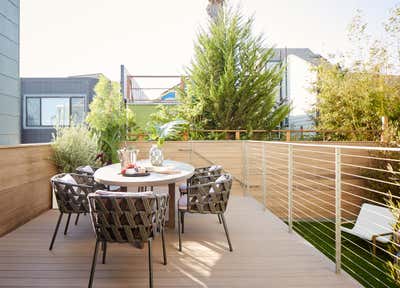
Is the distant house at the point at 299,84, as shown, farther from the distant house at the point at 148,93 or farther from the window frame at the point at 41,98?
the window frame at the point at 41,98

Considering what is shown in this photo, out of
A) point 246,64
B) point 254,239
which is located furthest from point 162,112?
point 254,239

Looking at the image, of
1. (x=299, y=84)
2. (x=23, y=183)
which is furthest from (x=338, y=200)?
(x=299, y=84)

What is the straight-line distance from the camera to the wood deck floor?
2424 millimetres

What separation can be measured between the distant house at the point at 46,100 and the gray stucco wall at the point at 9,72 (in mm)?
5974

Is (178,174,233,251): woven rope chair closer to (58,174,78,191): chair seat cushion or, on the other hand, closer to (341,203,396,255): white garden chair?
(58,174,78,191): chair seat cushion

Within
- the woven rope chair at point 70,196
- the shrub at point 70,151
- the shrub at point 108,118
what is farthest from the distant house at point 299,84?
the woven rope chair at point 70,196

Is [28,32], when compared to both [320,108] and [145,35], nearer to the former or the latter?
[145,35]

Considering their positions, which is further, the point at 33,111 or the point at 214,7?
the point at 33,111

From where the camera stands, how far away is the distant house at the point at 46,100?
12188mm

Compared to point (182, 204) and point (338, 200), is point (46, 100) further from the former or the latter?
point (338, 200)

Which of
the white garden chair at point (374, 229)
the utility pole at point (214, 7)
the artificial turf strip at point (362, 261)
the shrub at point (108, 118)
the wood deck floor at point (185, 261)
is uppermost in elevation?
the utility pole at point (214, 7)

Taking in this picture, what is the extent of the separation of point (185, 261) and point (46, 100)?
37.9 ft

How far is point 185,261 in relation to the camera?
2.82 m

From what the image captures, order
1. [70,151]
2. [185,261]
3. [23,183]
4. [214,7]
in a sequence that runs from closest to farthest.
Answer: [185,261] → [23,183] → [70,151] → [214,7]
